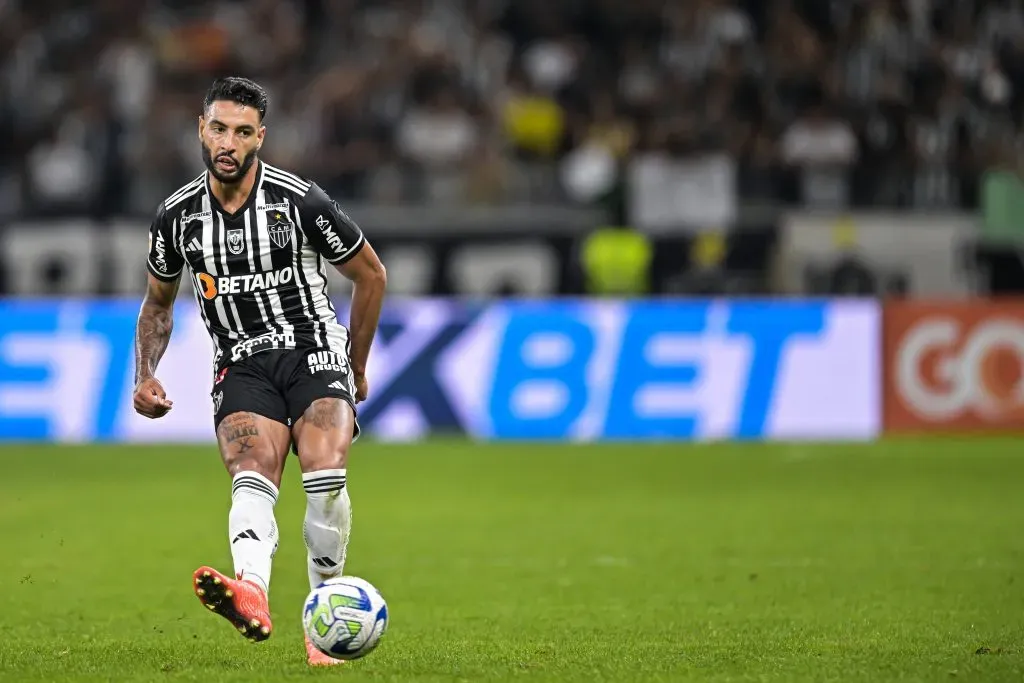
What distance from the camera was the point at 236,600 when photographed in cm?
551

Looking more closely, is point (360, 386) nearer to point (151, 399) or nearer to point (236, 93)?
point (151, 399)

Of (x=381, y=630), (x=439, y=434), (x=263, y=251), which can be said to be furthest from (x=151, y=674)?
(x=439, y=434)

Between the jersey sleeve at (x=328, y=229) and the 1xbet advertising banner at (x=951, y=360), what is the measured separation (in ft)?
40.6

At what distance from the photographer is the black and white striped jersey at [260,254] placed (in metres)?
6.42

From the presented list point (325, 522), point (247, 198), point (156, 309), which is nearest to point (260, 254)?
point (247, 198)

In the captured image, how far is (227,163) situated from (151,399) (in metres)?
0.92

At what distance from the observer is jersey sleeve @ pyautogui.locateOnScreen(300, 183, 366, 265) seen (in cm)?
644

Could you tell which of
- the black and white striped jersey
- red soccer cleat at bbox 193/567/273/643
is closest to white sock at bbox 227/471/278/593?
red soccer cleat at bbox 193/567/273/643

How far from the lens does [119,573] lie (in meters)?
9.21

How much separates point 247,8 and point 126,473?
32.0ft

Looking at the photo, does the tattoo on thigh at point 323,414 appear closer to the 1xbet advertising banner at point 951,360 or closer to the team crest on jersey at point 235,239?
the team crest on jersey at point 235,239

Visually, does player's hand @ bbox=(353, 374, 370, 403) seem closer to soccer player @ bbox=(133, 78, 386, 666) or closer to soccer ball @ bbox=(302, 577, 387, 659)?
soccer player @ bbox=(133, 78, 386, 666)

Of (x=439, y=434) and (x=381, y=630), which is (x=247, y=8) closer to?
(x=439, y=434)

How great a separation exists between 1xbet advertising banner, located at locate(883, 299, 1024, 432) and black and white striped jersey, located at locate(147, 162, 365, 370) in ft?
40.6
